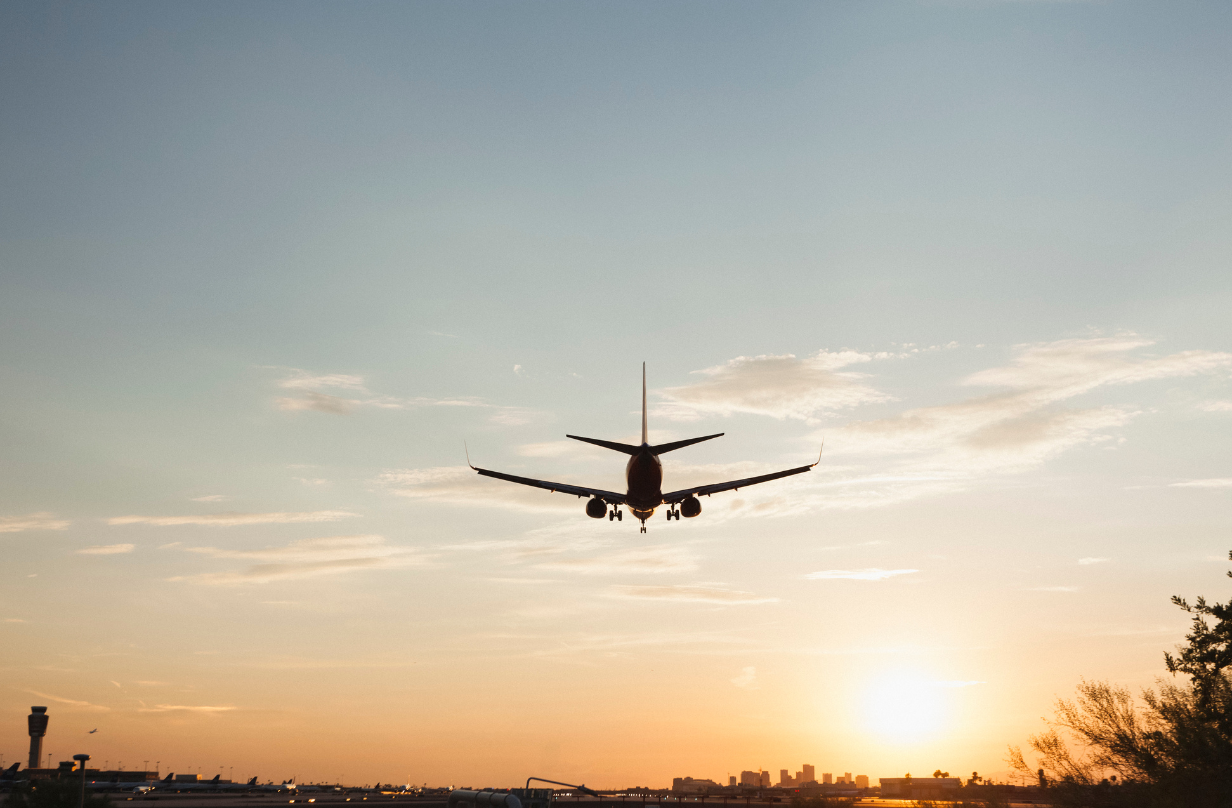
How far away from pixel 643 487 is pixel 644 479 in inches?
23.7

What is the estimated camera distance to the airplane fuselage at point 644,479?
57.1 meters

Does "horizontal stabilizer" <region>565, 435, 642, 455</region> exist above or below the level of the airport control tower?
above

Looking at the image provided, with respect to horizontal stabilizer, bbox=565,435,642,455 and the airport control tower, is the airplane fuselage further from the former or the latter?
the airport control tower

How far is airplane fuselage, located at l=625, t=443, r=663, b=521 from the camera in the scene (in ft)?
187

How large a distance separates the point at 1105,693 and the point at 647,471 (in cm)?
3452

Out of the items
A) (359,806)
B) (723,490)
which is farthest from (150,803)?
(723,490)

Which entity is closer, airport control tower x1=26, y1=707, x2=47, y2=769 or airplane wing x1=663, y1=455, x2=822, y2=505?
airplane wing x1=663, y1=455, x2=822, y2=505

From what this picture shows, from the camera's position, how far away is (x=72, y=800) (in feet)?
289

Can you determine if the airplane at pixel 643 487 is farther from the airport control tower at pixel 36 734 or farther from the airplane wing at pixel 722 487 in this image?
the airport control tower at pixel 36 734

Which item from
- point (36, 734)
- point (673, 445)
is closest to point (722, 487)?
point (673, 445)

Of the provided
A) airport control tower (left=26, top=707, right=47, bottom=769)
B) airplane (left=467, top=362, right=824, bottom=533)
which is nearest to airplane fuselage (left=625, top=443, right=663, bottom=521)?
airplane (left=467, top=362, right=824, bottom=533)

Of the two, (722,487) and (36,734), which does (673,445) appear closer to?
(722,487)

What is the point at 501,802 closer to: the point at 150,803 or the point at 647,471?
the point at 647,471

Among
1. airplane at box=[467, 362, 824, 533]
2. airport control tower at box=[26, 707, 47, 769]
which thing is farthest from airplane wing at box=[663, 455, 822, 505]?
airport control tower at box=[26, 707, 47, 769]
